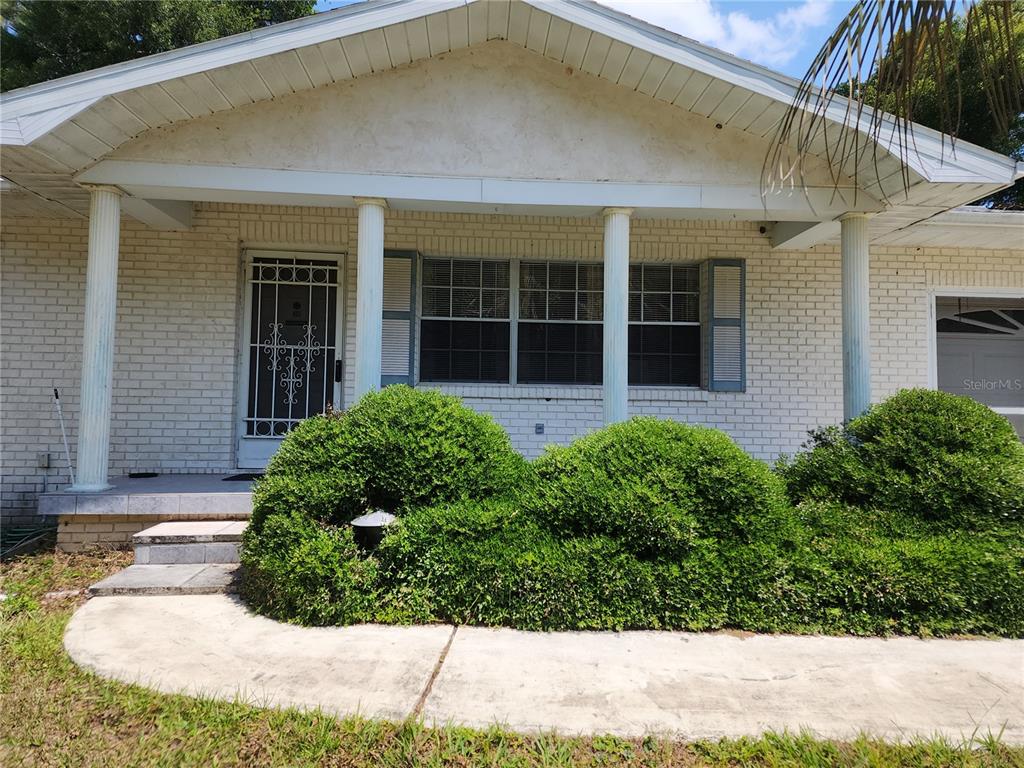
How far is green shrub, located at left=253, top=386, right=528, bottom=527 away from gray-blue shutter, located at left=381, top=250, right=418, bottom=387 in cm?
243

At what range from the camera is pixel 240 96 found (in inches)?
209

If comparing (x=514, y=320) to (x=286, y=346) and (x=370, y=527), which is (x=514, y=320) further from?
(x=370, y=527)

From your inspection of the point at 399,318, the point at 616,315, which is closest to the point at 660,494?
the point at 616,315

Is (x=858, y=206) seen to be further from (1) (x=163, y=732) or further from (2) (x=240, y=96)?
(1) (x=163, y=732)

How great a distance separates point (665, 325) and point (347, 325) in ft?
12.3

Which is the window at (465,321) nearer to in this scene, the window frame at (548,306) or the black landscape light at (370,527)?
A: the window frame at (548,306)

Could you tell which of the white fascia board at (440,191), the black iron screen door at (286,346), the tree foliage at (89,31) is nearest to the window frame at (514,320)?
the black iron screen door at (286,346)

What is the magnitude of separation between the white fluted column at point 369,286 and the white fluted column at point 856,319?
4506 millimetres

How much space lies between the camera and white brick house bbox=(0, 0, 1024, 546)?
5258 millimetres

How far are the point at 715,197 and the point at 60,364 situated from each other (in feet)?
23.2

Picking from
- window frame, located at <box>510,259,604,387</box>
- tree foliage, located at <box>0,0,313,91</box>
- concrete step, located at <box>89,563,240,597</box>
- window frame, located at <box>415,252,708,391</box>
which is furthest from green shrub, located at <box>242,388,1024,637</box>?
tree foliage, located at <box>0,0,313,91</box>

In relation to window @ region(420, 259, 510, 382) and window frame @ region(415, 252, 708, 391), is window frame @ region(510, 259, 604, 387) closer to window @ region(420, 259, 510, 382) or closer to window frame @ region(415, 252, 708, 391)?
window frame @ region(415, 252, 708, 391)

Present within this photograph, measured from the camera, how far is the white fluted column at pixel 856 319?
600 cm

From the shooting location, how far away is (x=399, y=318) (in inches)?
279
